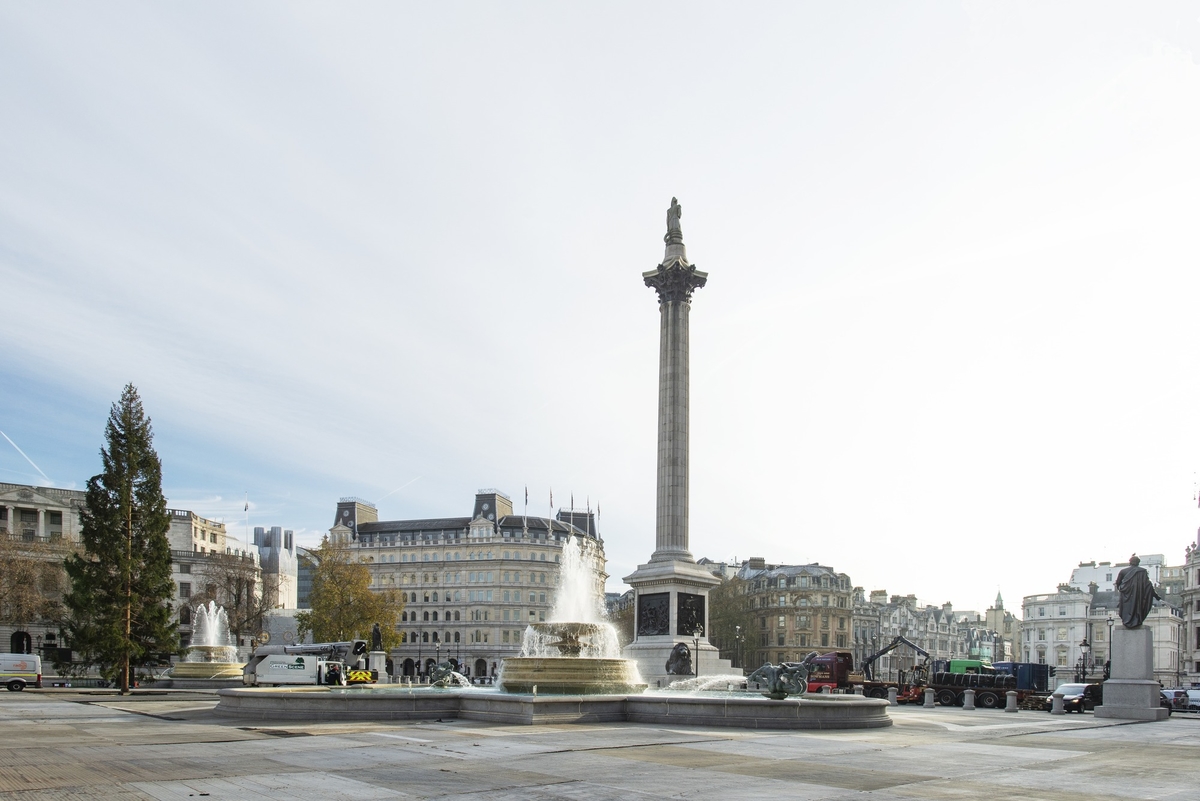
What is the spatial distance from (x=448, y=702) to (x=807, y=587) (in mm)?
98093

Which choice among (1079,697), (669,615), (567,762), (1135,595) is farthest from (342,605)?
(567,762)

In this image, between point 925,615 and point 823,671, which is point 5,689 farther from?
point 925,615

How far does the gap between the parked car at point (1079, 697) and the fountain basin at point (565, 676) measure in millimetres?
20722

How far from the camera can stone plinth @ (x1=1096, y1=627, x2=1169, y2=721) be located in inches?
1252

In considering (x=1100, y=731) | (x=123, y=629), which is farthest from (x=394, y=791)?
(x=123, y=629)

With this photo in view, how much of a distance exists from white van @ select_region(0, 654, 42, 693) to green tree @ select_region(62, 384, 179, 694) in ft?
6.42

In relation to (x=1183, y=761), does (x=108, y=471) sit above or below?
above

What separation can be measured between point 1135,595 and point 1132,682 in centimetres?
278

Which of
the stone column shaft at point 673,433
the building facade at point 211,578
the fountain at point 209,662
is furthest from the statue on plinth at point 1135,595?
the building facade at point 211,578

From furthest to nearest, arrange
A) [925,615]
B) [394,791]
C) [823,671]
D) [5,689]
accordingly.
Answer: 1. [925,615]
2. [823,671]
3. [5,689]
4. [394,791]

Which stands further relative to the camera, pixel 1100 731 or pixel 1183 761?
pixel 1100 731

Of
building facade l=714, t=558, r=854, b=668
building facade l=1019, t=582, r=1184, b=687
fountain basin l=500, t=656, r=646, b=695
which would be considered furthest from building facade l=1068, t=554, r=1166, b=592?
fountain basin l=500, t=656, r=646, b=695

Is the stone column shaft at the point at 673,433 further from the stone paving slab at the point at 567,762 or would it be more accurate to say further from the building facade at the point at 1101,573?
the building facade at the point at 1101,573

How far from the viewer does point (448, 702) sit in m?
25.8
